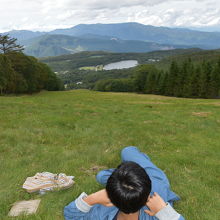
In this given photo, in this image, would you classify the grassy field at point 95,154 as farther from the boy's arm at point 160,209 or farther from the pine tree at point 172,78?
the pine tree at point 172,78

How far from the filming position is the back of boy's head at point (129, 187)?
256cm

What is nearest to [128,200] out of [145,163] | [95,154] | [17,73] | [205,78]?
[145,163]

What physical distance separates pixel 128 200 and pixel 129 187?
189 millimetres

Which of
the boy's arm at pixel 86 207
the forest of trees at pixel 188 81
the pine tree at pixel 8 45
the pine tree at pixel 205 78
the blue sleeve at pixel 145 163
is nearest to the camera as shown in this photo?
the boy's arm at pixel 86 207

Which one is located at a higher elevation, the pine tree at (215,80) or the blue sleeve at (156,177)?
the blue sleeve at (156,177)

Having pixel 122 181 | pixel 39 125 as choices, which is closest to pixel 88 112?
pixel 39 125

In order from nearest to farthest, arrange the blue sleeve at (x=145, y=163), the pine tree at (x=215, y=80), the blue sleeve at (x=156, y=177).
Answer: the blue sleeve at (x=156, y=177) → the blue sleeve at (x=145, y=163) → the pine tree at (x=215, y=80)

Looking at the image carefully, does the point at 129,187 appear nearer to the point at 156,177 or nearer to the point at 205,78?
the point at 156,177

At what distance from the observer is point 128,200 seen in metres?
Result: 2.59

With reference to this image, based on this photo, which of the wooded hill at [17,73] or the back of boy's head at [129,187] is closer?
the back of boy's head at [129,187]

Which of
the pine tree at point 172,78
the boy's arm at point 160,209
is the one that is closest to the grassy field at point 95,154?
the boy's arm at point 160,209

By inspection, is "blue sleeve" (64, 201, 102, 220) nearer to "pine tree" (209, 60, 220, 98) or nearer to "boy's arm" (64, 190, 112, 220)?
"boy's arm" (64, 190, 112, 220)

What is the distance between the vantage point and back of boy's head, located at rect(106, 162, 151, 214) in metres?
2.56

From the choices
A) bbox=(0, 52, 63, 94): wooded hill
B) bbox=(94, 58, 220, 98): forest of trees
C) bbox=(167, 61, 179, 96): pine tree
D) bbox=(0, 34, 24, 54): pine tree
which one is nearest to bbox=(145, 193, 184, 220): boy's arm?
bbox=(0, 52, 63, 94): wooded hill
